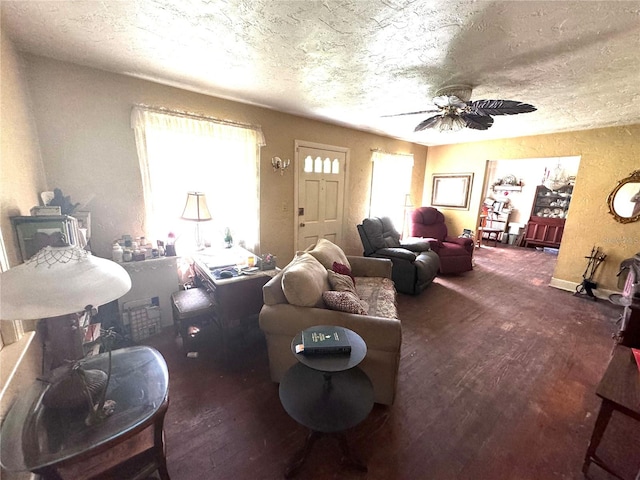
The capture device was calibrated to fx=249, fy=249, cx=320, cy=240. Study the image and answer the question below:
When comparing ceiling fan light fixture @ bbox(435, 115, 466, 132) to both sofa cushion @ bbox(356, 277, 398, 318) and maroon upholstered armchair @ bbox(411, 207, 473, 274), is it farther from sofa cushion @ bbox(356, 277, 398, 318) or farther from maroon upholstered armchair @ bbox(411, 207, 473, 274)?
maroon upholstered armchair @ bbox(411, 207, 473, 274)

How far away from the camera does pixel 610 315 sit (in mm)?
3080

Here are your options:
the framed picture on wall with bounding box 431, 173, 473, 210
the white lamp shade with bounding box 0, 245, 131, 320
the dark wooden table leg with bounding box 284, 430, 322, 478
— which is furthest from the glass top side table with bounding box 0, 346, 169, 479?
the framed picture on wall with bounding box 431, 173, 473, 210

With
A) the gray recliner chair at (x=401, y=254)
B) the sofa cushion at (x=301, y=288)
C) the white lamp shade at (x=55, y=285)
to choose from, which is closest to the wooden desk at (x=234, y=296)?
the sofa cushion at (x=301, y=288)

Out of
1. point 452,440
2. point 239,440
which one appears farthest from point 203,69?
point 452,440

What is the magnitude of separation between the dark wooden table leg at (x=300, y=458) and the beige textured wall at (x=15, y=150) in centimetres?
179

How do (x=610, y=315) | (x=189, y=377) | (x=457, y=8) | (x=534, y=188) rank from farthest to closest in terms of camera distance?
(x=534, y=188) → (x=610, y=315) → (x=189, y=377) → (x=457, y=8)

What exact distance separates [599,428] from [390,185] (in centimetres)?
414

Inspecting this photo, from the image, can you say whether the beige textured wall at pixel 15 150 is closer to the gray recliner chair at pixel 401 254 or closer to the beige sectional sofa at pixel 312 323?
the beige sectional sofa at pixel 312 323

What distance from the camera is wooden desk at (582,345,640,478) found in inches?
44.9

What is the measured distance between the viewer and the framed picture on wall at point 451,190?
16.2 ft

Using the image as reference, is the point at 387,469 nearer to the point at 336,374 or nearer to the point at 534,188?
the point at 336,374

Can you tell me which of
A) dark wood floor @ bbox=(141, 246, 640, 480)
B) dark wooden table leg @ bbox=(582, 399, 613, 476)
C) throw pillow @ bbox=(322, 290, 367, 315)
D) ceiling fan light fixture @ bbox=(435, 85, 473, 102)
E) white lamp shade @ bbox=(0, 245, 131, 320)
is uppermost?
ceiling fan light fixture @ bbox=(435, 85, 473, 102)

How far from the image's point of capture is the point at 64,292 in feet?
2.79

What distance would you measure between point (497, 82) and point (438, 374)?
2489mm
